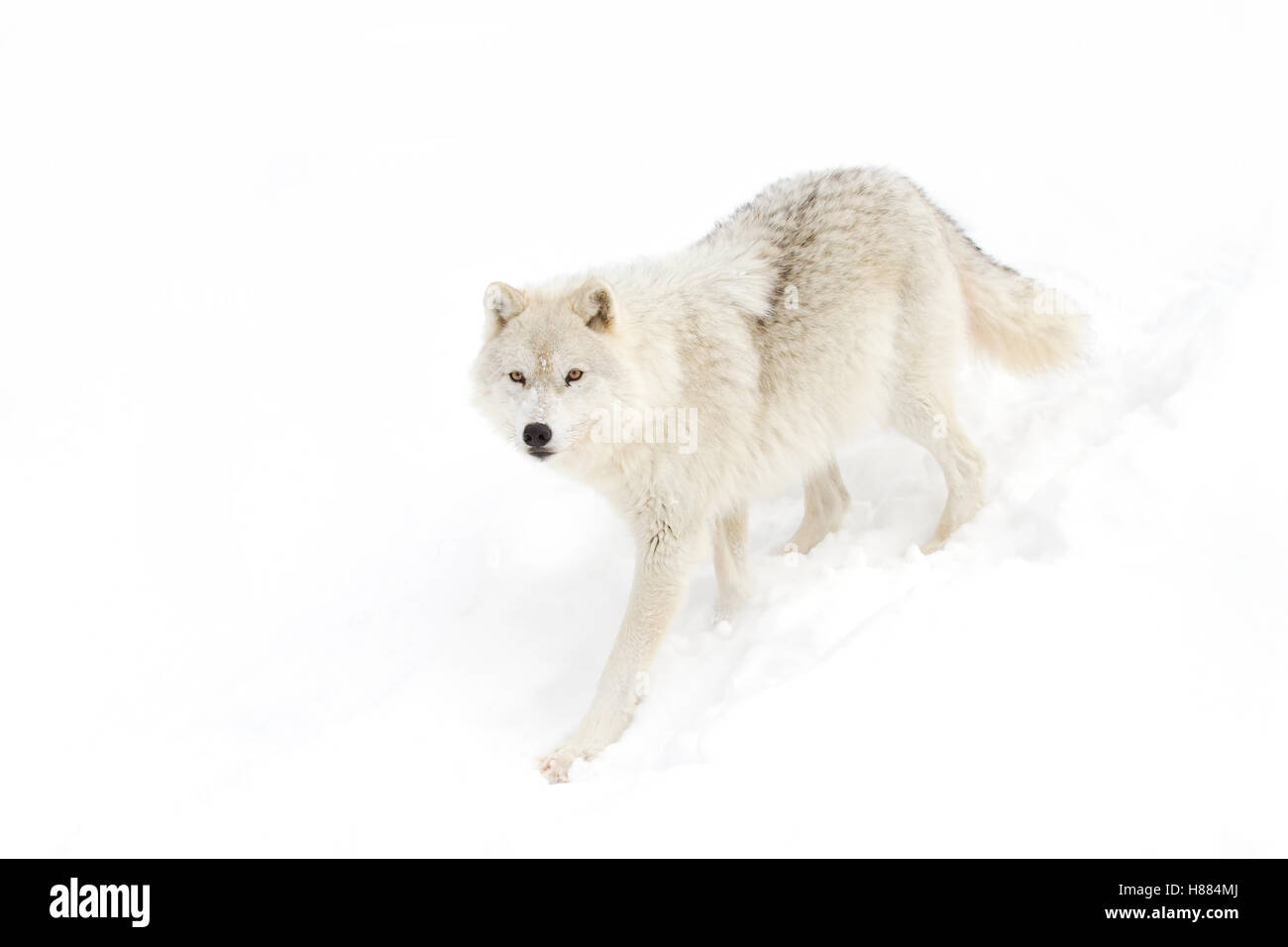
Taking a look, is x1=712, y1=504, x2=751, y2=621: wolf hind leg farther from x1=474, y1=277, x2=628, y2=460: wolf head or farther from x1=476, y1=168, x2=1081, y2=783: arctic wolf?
x1=474, y1=277, x2=628, y2=460: wolf head

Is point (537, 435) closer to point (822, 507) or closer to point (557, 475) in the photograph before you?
point (557, 475)

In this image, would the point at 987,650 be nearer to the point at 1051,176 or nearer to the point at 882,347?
the point at 882,347

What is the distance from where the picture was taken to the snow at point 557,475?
123 inches

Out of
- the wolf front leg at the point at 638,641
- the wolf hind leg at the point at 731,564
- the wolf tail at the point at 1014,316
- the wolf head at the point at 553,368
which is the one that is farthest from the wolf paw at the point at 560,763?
the wolf tail at the point at 1014,316

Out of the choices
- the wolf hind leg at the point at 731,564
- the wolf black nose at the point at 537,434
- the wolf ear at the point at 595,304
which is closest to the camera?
the wolf black nose at the point at 537,434

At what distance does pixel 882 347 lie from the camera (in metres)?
4.81

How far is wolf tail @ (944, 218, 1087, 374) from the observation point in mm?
5238

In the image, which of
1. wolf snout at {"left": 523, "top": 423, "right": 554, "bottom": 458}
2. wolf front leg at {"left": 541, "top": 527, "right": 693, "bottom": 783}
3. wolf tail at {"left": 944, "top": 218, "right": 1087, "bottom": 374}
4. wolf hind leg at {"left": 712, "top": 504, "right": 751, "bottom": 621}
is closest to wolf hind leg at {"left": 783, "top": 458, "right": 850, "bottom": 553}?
wolf hind leg at {"left": 712, "top": 504, "right": 751, "bottom": 621}

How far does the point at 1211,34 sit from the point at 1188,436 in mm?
7749

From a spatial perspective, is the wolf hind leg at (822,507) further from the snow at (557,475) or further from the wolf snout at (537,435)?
the wolf snout at (537,435)

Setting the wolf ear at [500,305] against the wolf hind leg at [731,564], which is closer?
the wolf ear at [500,305]

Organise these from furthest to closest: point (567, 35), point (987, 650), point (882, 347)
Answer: point (567, 35) → point (882, 347) → point (987, 650)

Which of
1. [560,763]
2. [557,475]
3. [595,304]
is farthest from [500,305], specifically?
[560,763]

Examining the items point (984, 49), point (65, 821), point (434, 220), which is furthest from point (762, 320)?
point (984, 49)
